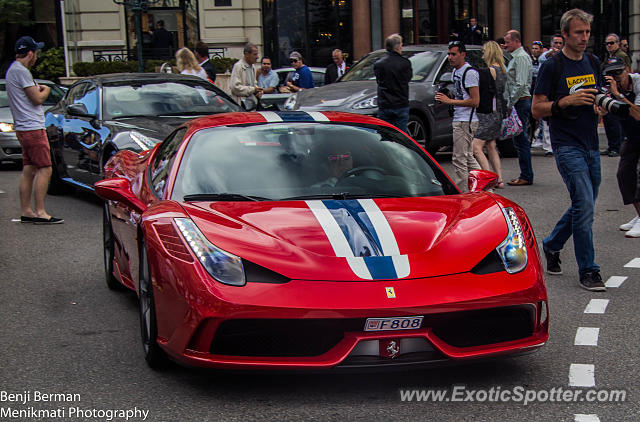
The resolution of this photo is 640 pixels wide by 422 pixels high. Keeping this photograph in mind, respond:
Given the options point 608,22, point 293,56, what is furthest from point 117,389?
point 608,22

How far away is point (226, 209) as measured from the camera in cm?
484

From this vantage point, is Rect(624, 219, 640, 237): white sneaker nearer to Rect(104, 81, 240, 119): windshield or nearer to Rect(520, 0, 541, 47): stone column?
Rect(104, 81, 240, 119): windshield

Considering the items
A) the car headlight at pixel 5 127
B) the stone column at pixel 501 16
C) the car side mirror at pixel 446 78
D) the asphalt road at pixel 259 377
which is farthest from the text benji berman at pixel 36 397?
the stone column at pixel 501 16

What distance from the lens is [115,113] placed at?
10859mm

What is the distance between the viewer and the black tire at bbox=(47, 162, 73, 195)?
12195 millimetres

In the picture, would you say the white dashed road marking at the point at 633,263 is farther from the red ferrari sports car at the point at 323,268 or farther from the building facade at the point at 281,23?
the building facade at the point at 281,23

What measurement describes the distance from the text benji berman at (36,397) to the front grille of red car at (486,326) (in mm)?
1739

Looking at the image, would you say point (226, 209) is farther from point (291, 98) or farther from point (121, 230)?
point (291, 98)

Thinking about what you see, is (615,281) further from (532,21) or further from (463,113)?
(532,21)

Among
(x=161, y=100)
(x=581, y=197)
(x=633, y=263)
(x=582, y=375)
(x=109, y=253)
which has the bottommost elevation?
(x=633, y=263)

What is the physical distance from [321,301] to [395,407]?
1.96 feet

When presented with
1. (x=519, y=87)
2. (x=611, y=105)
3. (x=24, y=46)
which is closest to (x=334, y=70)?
(x=519, y=87)

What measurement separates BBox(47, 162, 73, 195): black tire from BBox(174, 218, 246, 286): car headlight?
322 inches

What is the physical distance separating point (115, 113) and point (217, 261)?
6.94 m
